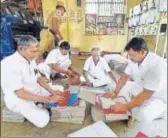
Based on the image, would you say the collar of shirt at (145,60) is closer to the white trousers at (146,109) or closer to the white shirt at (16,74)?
the white trousers at (146,109)

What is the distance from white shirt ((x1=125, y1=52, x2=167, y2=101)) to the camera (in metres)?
0.97

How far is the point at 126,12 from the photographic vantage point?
960 millimetres

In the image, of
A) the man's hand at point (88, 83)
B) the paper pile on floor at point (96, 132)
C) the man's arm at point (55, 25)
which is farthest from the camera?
the man's hand at point (88, 83)

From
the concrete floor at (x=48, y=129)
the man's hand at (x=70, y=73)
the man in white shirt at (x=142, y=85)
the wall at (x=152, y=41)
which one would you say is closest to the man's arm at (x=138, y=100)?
the man in white shirt at (x=142, y=85)

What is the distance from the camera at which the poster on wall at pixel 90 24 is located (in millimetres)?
988

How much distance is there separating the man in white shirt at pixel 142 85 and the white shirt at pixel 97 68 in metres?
0.15

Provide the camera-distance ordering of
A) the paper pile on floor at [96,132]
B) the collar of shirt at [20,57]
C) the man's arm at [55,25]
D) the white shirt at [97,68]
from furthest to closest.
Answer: the white shirt at [97,68] → the man's arm at [55,25] → the collar of shirt at [20,57] → the paper pile on floor at [96,132]

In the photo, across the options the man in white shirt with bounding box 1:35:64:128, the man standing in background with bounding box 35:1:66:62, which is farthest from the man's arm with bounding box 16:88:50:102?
the man standing in background with bounding box 35:1:66:62

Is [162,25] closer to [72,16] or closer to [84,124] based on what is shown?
[72,16]

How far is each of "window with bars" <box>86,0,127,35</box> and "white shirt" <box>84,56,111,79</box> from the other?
0.25 metres

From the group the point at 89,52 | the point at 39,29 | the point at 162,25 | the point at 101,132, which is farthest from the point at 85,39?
the point at 101,132

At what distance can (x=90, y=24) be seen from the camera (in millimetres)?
1003

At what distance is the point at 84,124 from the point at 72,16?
1.94 ft

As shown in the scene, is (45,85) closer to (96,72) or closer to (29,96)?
(29,96)
